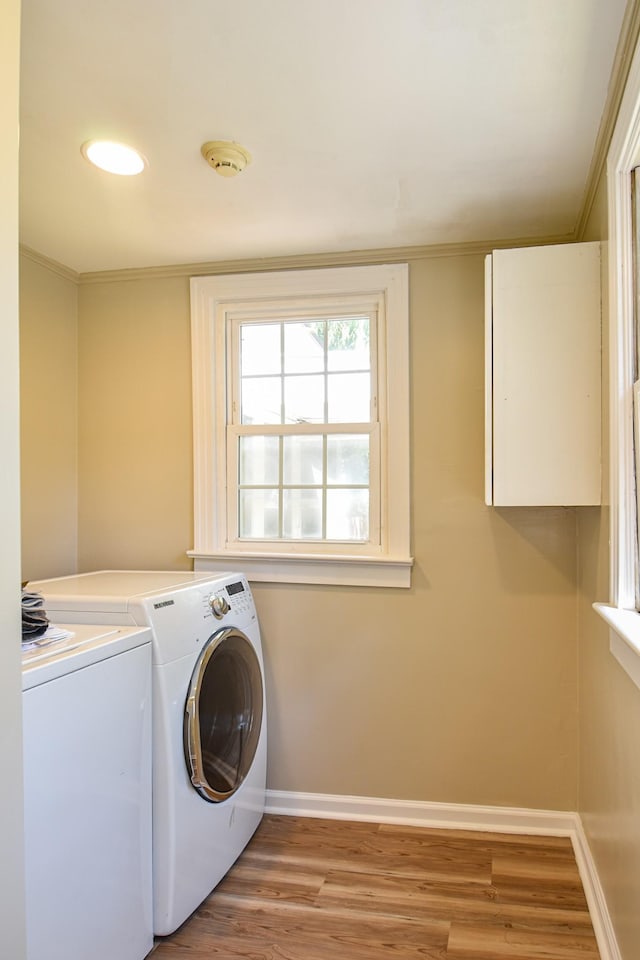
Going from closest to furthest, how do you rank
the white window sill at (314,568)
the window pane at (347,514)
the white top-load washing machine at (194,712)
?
the white top-load washing machine at (194,712) → the white window sill at (314,568) → the window pane at (347,514)

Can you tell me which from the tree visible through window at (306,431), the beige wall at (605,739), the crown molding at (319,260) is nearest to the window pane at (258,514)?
the tree visible through window at (306,431)

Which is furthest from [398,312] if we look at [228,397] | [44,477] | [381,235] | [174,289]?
[44,477]

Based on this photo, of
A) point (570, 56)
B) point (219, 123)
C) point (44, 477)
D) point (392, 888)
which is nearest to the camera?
point (570, 56)

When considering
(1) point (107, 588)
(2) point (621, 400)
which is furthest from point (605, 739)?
(1) point (107, 588)

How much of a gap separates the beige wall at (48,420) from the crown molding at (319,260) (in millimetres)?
244

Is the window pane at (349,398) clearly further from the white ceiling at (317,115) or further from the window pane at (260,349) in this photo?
the white ceiling at (317,115)

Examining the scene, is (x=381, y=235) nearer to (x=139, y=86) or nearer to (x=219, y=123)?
(x=219, y=123)

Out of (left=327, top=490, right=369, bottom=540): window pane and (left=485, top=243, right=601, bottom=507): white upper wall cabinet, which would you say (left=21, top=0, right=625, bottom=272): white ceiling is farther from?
(left=327, top=490, right=369, bottom=540): window pane

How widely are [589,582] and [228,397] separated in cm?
157

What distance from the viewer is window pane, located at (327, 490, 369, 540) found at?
253cm

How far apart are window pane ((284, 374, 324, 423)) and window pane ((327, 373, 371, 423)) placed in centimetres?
4

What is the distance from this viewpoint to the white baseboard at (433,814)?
229cm

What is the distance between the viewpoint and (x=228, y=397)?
104 inches

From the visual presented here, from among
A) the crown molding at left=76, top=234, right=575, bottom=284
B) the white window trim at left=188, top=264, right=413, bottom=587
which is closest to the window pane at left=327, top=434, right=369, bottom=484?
the white window trim at left=188, top=264, right=413, bottom=587
